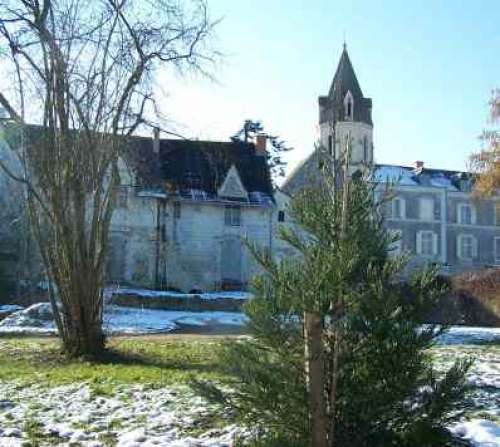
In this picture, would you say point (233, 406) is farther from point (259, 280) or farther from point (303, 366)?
point (259, 280)

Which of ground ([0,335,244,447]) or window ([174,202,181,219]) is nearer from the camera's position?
ground ([0,335,244,447])

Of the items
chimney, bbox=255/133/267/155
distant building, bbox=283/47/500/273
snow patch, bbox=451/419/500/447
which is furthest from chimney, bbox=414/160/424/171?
snow patch, bbox=451/419/500/447

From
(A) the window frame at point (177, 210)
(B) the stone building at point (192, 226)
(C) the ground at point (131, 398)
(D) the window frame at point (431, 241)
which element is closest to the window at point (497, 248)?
(D) the window frame at point (431, 241)

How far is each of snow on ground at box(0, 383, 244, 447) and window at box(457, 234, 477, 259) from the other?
158 ft

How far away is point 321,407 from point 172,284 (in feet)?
110

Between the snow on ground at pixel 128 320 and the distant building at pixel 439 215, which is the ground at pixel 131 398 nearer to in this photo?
the snow on ground at pixel 128 320

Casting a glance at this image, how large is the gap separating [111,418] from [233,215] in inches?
1274

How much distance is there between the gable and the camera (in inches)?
1576

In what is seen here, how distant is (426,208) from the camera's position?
175 feet

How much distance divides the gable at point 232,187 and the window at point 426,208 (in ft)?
59.2

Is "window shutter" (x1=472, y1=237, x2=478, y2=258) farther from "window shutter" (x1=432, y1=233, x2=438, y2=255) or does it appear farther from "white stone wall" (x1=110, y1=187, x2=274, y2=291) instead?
"white stone wall" (x1=110, y1=187, x2=274, y2=291)

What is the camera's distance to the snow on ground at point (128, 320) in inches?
838

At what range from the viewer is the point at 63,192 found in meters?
12.9

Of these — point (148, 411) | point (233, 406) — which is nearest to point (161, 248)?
point (148, 411)
